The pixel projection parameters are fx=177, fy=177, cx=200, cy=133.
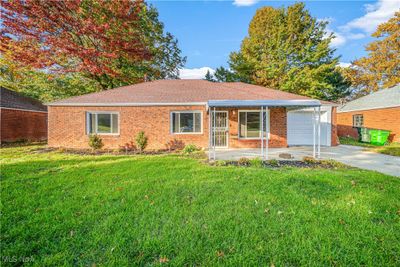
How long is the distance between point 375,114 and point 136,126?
65.7 ft

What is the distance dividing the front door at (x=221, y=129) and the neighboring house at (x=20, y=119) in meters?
15.0

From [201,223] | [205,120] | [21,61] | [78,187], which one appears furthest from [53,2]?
[201,223]

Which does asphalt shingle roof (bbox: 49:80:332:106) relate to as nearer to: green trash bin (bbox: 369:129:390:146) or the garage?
the garage

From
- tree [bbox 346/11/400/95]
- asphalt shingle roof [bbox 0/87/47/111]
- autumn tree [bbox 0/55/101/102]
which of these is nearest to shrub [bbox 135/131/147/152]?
asphalt shingle roof [bbox 0/87/47/111]

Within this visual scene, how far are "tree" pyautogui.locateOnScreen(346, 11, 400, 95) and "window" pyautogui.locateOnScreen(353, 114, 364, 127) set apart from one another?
5140 millimetres

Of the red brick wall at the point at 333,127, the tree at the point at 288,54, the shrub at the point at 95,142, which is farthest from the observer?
the tree at the point at 288,54

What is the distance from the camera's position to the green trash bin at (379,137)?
12.9m

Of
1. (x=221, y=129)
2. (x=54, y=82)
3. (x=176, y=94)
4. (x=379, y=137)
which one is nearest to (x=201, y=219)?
(x=221, y=129)

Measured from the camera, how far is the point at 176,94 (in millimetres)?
11461

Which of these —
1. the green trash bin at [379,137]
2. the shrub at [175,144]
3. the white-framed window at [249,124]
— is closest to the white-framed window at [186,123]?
the shrub at [175,144]

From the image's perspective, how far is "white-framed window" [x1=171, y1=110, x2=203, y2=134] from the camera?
10.6 meters

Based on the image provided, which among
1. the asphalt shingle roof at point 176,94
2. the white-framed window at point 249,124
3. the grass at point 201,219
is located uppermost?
the asphalt shingle roof at point 176,94

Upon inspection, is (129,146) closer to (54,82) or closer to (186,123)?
(186,123)

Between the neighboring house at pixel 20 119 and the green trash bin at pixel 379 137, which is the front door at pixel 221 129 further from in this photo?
the neighboring house at pixel 20 119
